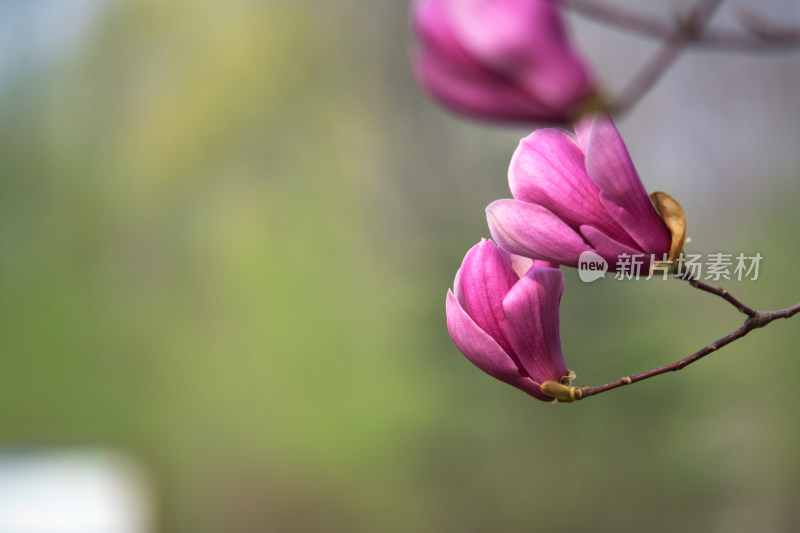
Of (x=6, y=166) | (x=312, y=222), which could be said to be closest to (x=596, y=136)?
(x=312, y=222)

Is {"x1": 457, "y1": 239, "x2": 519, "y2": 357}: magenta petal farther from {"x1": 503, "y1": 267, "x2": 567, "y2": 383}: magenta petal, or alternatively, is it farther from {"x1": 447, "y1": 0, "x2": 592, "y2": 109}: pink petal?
{"x1": 447, "y1": 0, "x2": 592, "y2": 109}: pink petal

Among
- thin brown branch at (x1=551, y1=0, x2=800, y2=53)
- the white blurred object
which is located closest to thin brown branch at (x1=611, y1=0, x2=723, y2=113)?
thin brown branch at (x1=551, y1=0, x2=800, y2=53)

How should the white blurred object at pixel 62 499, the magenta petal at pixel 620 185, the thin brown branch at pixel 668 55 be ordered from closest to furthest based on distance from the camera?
the thin brown branch at pixel 668 55, the magenta petal at pixel 620 185, the white blurred object at pixel 62 499

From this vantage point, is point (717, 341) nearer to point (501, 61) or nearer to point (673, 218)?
point (673, 218)

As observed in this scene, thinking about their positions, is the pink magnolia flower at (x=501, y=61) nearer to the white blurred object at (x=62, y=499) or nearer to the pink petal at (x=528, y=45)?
the pink petal at (x=528, y=45)

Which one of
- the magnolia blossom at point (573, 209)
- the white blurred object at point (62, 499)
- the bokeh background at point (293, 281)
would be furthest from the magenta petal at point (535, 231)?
the white blurred object at point (62, 499)

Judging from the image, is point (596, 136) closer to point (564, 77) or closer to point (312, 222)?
point (564, 77)
